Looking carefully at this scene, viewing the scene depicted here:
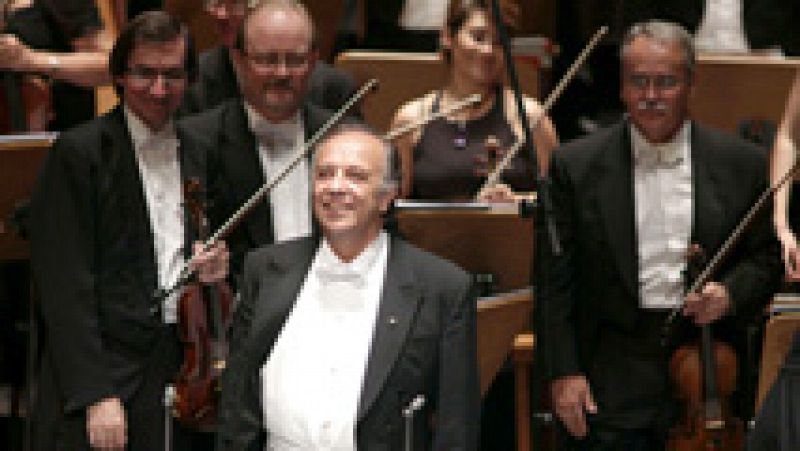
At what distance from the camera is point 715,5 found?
526 centimetres

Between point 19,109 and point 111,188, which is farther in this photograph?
point 19,109

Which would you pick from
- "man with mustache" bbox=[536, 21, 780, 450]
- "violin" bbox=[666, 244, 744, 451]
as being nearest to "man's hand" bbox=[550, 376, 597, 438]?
"man with mustache" bbox=[536, 21, 780, 450]

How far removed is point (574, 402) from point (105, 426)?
3.05ft

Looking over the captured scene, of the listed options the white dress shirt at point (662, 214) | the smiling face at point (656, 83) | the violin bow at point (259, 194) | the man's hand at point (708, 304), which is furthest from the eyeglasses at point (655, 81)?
the violin bow at point (259, 194)

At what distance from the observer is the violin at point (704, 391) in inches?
148

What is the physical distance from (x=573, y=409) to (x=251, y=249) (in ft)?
2.37

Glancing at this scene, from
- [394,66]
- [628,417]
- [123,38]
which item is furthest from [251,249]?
[394,66]

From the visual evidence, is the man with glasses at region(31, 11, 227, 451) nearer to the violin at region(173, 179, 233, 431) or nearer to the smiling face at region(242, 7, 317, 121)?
the violin at region(173, 179, 233, 431)

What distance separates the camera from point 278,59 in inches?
159

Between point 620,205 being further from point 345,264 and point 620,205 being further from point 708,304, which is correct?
point 345,264

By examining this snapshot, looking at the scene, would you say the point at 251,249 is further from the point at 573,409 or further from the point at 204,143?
the point at 573,409

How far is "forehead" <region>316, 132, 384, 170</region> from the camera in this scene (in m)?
3.52

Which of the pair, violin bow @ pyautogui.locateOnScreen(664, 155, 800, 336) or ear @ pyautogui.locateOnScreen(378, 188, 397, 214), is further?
violin bow @ pyautogui.locateOnScreen(664, 155, 800, 336)

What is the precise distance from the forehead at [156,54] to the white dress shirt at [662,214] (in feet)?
3.09
